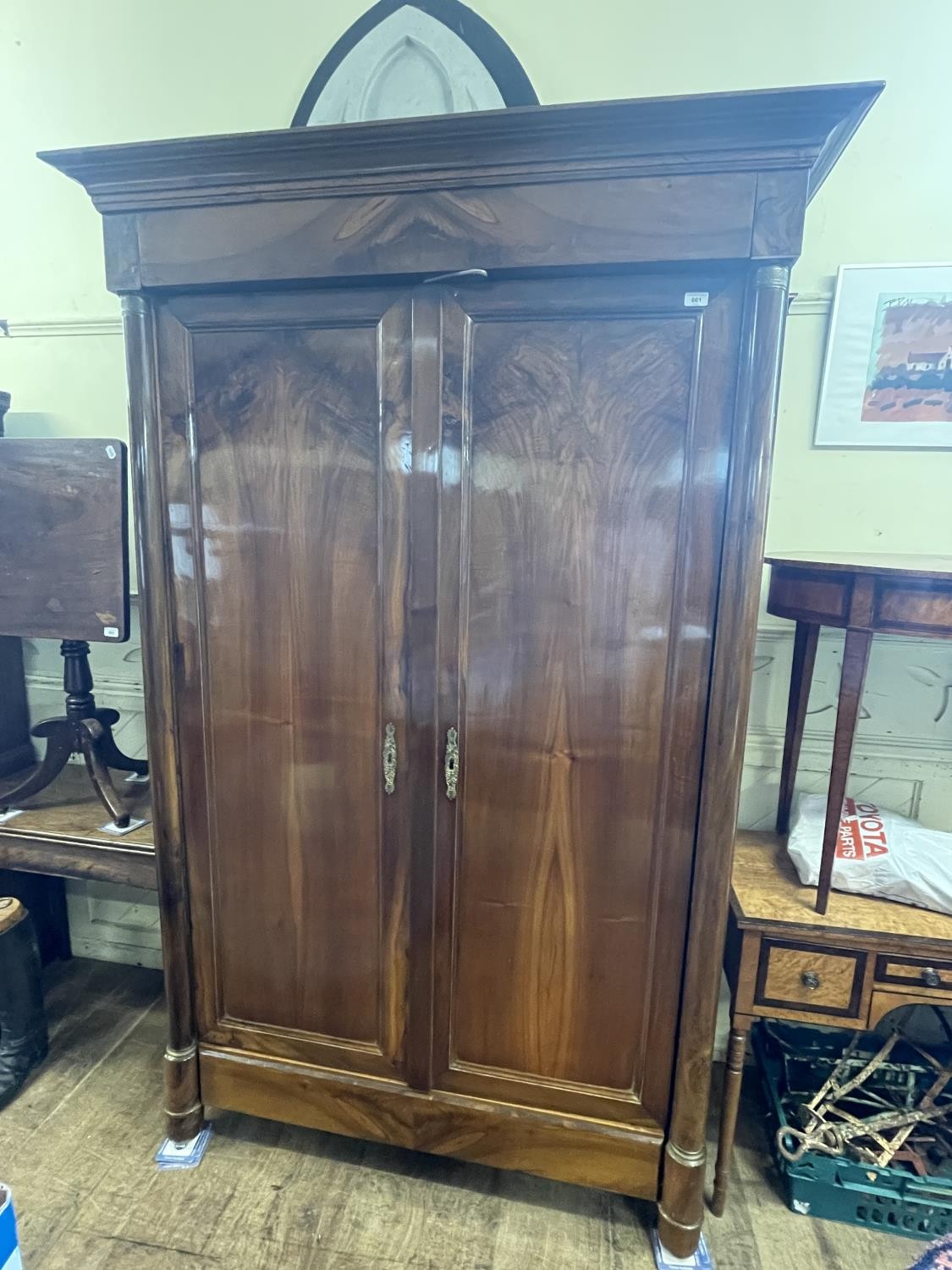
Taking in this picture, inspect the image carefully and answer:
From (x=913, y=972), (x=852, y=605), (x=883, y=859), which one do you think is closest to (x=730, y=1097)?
(x=913, y=972)

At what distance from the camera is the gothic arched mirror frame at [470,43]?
160 centimetres

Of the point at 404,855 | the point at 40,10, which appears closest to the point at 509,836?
the point at 404,855

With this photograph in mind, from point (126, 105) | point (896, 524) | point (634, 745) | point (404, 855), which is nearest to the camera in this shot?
point (634, 745)

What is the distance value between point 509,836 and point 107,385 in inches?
66.6

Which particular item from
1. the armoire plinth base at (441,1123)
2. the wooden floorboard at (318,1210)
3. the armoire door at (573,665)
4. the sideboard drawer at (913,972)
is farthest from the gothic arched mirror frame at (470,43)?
the wooden floorboard at (318,1210)

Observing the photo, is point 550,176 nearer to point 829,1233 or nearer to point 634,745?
point 634,745

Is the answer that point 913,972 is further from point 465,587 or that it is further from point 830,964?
point 465,587

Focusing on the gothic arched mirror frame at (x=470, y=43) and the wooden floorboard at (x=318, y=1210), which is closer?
the wooden floorboard at (x=318, y=1210)

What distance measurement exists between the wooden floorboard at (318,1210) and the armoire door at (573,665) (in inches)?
12.0

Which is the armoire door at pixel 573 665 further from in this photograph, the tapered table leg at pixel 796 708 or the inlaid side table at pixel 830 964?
the tapered table leg at pixel 796 708

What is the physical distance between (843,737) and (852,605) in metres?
0.25

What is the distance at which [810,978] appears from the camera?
136cm

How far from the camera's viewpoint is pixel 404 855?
1.38 metres

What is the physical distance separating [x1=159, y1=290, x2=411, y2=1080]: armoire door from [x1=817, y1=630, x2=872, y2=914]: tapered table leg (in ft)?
2.67
